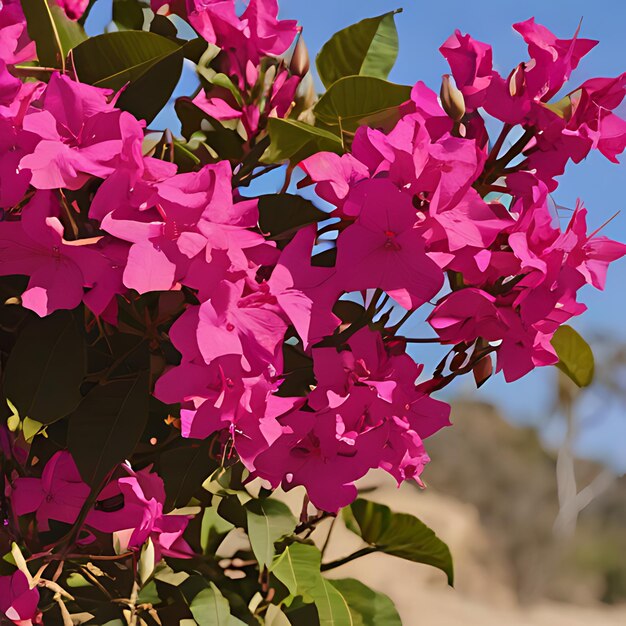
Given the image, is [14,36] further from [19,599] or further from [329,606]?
[329,606]

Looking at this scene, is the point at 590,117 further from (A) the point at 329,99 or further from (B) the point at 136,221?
(B) the point at 136,221

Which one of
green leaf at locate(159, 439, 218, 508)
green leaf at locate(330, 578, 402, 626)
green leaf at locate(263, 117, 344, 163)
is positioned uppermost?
green leaf at locate(263, 117, 344, 163)

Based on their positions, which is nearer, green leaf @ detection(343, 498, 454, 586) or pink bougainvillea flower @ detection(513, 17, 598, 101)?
pink bougainvillea flower @ detection(513, 17, 598, 101)

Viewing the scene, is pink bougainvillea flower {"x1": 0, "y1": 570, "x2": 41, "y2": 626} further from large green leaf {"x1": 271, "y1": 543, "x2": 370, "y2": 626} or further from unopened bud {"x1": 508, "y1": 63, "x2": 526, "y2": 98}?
unopened bud {"x1": 508, "y1": 63, "x2": 526, "y2": 98}

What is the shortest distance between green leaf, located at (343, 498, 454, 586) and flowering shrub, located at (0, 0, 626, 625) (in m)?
0.12

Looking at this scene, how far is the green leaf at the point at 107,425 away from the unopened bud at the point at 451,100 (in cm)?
25

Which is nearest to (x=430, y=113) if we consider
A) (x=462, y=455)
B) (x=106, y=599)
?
(x=106, y=599)

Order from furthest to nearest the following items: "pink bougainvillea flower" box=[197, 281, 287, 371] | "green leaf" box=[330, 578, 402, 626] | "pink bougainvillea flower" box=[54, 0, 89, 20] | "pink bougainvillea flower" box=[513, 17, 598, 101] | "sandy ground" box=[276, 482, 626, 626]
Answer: "sandy ground" box=[276, 482, 626, 626], "green leaf" box=[330, 578, 402, 626], "pink bougainvillea flower" box=[54, 0, 89, 20], "pink bougainvillea flower" box=[513, 17, 598, 101], "pink bougainvillea flower" box=[197, 281, 287, 371]

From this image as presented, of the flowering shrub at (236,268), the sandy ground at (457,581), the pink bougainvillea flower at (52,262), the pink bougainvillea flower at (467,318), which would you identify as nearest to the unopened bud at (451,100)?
the flowering shrub at (236,268)

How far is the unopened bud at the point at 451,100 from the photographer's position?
0.53 m

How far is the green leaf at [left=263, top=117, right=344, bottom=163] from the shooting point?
0.53 m

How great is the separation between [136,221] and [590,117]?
296 mm

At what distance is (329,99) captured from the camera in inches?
23.4

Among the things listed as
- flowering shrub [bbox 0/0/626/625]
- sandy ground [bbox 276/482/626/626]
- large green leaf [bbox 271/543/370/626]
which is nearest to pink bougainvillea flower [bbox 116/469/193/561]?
flowering shrub [bbox 0/0/626/625]
